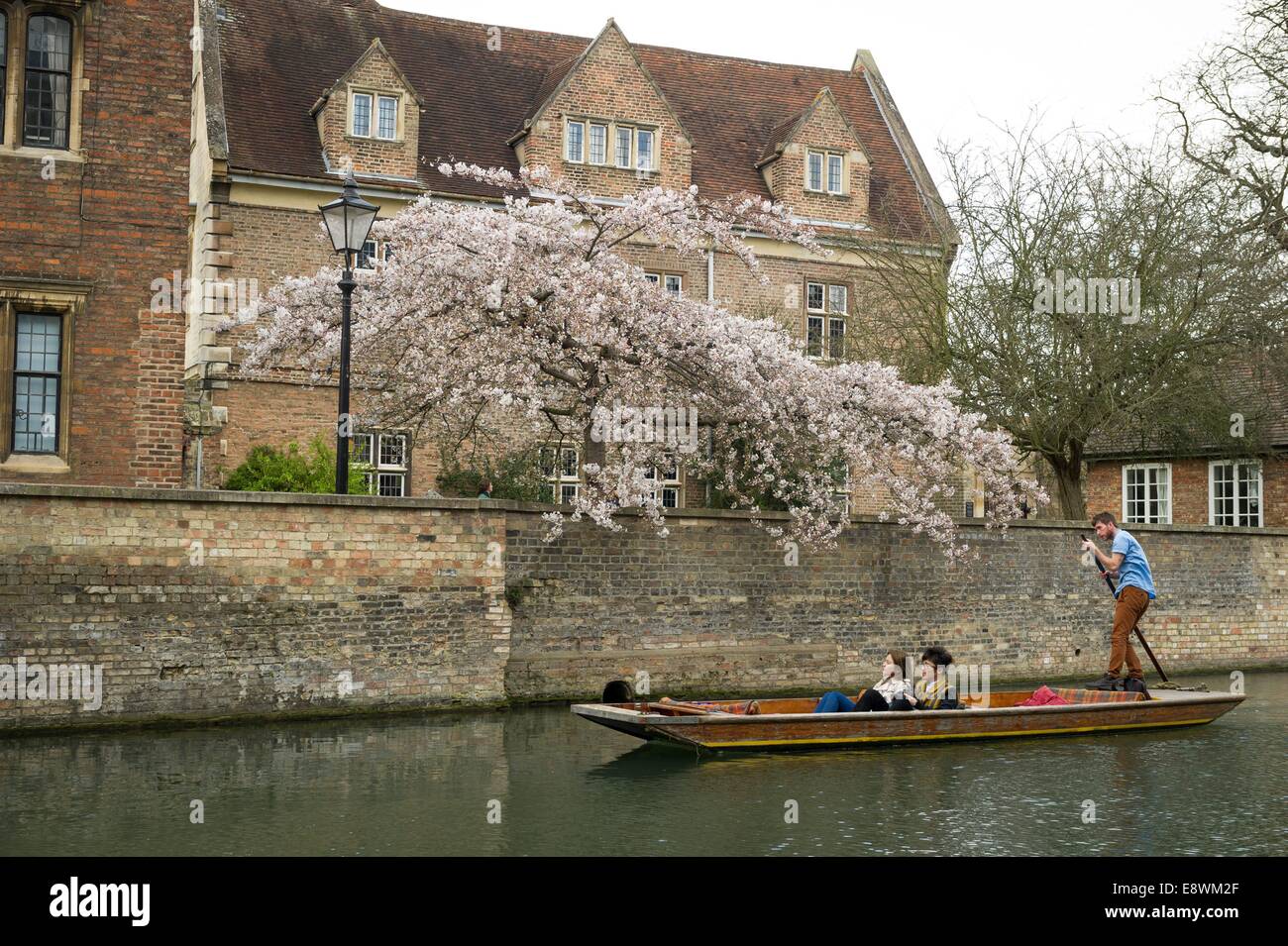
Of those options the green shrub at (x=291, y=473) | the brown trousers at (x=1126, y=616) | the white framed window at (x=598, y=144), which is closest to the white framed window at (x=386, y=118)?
→ the white framed window at (x=598, y=144)

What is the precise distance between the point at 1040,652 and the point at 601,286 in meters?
9.64

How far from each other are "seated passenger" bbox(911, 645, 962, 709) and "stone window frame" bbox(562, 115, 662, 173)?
1719 cm

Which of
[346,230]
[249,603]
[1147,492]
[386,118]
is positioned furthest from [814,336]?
[249,603]

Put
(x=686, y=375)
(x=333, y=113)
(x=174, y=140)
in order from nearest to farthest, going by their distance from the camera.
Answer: (x=174, y=140) → (x=686, y=375) → (x=333, y=113)

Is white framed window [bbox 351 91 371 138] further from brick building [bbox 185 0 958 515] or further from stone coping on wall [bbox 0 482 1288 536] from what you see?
stone coping on wall [bbox 0 482 1288 536]

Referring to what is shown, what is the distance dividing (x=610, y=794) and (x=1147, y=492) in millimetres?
24137

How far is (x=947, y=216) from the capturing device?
25.8m

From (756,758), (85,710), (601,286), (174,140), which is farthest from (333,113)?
(756,758)

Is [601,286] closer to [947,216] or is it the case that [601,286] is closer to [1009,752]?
[1009,752]

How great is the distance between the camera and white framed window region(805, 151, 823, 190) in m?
30.9

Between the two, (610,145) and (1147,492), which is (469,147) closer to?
(610,145)

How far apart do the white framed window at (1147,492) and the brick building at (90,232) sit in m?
21.8

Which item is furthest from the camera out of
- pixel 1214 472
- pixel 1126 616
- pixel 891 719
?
pixel 1214 472

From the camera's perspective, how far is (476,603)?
17.3 m
